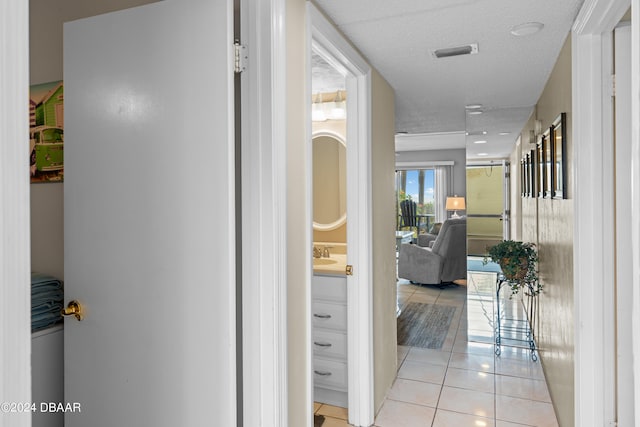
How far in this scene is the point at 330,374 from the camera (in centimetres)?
281

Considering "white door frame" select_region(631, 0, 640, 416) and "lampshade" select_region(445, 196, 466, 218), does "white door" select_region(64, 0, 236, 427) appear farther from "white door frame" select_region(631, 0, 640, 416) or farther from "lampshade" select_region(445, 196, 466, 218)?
"lampshade" select_region(445, 196, 466, 218)

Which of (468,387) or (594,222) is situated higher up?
(594,222)

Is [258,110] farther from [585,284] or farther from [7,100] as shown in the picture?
[585,284]

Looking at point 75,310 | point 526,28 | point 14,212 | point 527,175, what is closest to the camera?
point 14,212

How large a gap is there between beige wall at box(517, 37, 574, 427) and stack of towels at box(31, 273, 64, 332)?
2.39 m

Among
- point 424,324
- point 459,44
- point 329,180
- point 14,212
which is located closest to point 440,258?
point 424,324

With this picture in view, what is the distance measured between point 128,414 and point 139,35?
1.30 metres

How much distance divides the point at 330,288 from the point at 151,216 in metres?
1.61

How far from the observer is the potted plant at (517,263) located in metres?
3.50

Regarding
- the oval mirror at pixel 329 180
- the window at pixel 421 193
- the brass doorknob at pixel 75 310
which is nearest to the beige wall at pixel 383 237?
the oval mirror at pixel 329 180

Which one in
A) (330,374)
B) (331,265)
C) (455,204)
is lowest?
(330,374)

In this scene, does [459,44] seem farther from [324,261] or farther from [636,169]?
[324,261]

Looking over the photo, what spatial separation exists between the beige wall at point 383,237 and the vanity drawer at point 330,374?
22cm

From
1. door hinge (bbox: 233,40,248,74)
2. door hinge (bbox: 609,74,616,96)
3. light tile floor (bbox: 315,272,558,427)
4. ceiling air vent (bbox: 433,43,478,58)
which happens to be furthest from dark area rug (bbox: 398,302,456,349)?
door hinge (bbox: 233,40,248,74)
